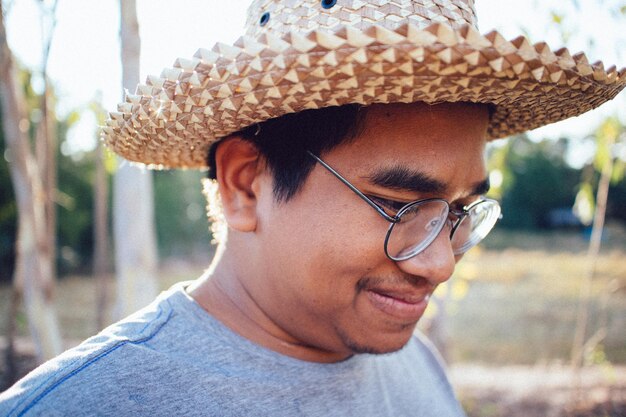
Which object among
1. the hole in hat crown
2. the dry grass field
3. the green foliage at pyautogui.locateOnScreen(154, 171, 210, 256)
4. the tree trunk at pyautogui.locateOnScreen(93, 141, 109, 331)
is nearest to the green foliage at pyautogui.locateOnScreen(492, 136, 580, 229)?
the dry grass field

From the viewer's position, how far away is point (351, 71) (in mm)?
1101

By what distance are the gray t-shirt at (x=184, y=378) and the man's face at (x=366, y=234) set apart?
0.16 metres

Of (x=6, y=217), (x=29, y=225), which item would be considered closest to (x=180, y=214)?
(x=6, y=217)

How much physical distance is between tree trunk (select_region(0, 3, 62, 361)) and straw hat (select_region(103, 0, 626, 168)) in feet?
5.78

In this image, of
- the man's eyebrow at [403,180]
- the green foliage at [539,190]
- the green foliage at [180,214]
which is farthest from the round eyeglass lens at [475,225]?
the green foliage at [539,190]

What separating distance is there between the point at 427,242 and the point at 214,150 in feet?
2.72

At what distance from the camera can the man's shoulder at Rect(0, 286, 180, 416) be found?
117cm

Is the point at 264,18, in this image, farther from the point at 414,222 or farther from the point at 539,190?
the point at 539,190

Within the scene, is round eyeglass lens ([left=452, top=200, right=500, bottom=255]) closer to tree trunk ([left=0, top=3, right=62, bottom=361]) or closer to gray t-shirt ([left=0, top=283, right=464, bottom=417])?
gray t-shirt ([left=0, top=283, right=464, bottom=417])

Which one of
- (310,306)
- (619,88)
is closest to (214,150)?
(310,306)

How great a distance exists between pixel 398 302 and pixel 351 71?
2.44 feet

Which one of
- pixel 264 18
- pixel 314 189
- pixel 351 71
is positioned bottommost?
pixel 314 189

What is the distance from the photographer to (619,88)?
145 cm

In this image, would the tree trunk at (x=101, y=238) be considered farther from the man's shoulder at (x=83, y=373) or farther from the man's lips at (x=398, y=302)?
the man's lips at (x=398, y=302)
